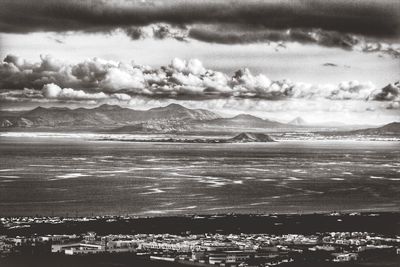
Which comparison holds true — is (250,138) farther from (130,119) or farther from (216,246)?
(216,246)

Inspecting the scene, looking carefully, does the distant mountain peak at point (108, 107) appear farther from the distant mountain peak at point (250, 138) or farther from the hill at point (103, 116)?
the distant mountain peak at point (250, 138)

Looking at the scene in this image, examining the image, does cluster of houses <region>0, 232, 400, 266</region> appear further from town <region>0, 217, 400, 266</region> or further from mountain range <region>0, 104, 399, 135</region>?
mountain range <region>0, 104, 399, 135</region>

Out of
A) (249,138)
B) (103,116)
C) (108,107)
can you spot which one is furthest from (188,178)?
(108,107)

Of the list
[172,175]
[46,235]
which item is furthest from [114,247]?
[172,175]

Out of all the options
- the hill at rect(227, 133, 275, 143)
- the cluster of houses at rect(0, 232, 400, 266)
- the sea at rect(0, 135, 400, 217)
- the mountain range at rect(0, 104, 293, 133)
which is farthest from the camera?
the hill at rect(227, 133, 275, 143)

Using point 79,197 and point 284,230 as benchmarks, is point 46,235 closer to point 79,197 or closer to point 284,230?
point 79,197

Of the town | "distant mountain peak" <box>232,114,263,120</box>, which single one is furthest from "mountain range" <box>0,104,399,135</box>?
the town

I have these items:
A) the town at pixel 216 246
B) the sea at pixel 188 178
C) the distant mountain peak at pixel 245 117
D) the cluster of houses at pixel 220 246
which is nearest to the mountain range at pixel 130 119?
the distant mountain peak at pixel 245 117
